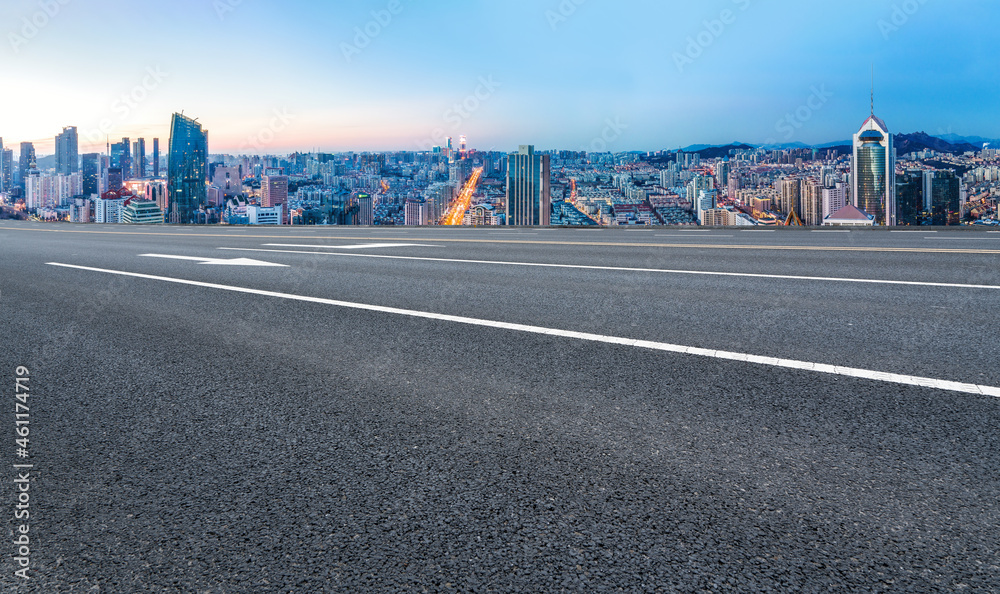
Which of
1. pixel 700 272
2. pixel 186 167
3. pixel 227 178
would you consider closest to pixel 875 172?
pixel 700 272

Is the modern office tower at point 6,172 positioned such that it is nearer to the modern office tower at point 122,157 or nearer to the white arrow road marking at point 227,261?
the modern office tower at point 122,157

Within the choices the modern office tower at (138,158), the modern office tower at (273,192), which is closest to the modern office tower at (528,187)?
the modern office tower at (273,192)

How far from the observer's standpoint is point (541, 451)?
2738mm

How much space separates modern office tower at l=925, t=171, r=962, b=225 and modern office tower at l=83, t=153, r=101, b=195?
320 ft

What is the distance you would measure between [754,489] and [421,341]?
2930 millimetres

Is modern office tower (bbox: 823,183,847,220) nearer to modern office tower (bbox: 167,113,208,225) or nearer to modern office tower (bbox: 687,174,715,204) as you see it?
modern office tower (bbox: 687,174,715,204)

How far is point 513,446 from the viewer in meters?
2.80

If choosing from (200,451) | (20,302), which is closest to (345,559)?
(200,451)

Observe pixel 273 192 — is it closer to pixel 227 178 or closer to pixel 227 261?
pixel 227 261

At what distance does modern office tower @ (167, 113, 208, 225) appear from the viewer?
5828cm

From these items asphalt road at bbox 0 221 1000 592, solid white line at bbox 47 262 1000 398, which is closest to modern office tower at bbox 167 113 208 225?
solid white line at bbox 47 262 1000 398

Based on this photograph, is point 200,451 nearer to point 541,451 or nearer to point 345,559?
point 345,559

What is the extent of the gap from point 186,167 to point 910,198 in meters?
58.5

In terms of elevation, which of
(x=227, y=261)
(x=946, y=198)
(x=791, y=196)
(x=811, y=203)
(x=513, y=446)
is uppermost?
(x=791, y=196)
